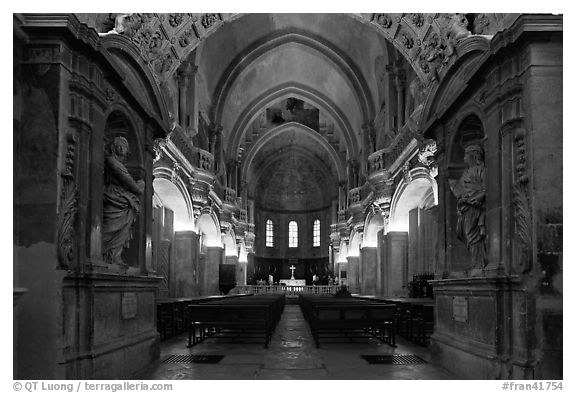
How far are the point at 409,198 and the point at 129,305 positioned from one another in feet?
45.6

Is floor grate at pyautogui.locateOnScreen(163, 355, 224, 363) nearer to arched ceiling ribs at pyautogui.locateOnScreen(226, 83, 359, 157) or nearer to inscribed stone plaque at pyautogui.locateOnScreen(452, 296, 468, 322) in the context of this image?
inscribed stone plaque at pyautogui.locateOnScreen(452, 296, 468, 322)

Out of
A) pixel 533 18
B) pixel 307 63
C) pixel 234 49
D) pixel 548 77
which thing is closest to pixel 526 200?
pixel 548 77

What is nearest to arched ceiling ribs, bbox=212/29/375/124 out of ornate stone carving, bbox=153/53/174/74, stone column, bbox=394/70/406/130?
stone column, bbox=394/70/406/130

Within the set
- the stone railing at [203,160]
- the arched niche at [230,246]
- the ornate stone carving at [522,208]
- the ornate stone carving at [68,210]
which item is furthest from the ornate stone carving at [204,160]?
the ornate stone carving at [522,208]

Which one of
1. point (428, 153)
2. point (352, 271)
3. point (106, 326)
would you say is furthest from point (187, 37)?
point (352, 271)

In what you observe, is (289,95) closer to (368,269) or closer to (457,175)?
(368,269)

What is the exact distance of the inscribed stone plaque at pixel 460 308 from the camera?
8.48 m

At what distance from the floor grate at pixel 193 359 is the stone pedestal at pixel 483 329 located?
3.57 metres

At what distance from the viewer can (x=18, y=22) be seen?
21.2 feet

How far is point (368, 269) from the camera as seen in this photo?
2738 centimetres

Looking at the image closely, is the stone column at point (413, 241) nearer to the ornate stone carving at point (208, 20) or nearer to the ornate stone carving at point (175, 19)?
the ornate stone carving at point (208, 20)

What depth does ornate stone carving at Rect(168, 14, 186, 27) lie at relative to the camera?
13.1 meters

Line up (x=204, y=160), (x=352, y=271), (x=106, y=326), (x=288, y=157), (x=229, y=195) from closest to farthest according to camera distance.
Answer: (x=106, y=326) < (x=204, y=160) < (x=229, y=195) < (x=352, y=271) < (x=288, y=157)
